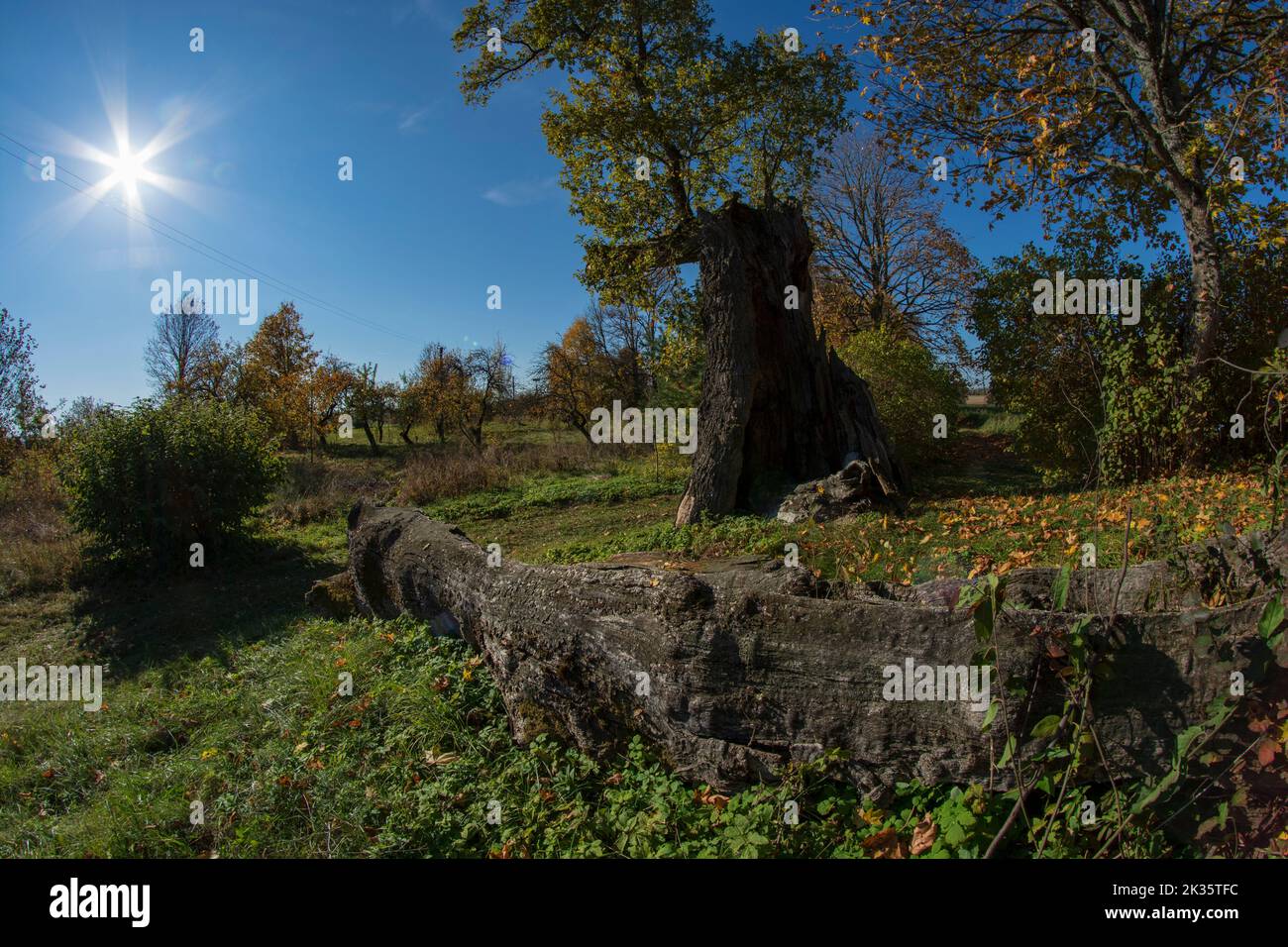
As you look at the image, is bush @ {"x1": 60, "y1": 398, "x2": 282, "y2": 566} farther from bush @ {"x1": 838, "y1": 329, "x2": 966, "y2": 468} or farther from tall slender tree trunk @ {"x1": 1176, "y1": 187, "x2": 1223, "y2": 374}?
A: tall slender tree trunk @ {"x1": 1176, "y1": 187, "x2": 1223, "y2": 374}

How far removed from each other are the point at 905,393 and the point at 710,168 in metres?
6.90

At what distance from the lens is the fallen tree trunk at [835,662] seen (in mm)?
2699

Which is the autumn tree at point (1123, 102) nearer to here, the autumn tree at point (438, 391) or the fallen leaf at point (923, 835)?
the fallen leaf at point (923, 835)

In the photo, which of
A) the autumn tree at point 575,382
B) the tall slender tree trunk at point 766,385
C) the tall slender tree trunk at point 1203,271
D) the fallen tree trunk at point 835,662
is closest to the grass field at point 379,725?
the fallen tree trunk at point 835,662

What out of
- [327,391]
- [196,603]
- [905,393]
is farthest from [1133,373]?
[327,391]

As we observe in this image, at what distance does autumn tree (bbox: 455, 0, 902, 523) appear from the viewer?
1181 cm

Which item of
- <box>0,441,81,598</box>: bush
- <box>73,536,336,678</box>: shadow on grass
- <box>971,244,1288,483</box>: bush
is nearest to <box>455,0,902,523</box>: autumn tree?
<box>971,244,1288,483</box>: bush

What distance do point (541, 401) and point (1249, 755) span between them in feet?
97.2

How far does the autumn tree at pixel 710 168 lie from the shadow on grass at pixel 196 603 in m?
6.84

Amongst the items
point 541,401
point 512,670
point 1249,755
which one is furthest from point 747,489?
point 541,401

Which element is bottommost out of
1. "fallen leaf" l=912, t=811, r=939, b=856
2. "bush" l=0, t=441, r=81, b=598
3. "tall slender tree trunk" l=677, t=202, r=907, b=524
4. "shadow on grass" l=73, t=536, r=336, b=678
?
"shadow on grass" l=73, t=536, r=336, b=678

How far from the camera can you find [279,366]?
34.6 m

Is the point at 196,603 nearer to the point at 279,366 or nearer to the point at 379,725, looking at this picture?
the point at 379,725

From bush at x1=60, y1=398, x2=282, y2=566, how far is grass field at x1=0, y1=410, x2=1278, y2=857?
62 centimetres
